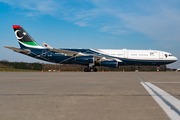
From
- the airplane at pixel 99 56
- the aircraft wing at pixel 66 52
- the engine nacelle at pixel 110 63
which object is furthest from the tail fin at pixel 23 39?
the engine nacelle at pixel 110 63

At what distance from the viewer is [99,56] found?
30.5 metres

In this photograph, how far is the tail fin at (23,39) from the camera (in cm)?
3362

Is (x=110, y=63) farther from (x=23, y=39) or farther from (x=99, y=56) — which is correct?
(x=23, y=39)

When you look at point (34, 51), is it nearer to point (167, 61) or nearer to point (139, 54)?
point (139, 54)

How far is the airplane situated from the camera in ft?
99.7

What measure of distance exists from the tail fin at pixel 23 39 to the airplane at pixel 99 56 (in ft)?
2.85

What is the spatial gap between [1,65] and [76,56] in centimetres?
3145

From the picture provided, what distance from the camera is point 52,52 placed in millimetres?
32188

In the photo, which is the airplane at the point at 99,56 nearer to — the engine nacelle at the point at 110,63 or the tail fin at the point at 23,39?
the engine nacelle at the point at 110,63

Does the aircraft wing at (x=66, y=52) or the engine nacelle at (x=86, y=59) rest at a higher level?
the aircraft wing at (x=66, y=52)

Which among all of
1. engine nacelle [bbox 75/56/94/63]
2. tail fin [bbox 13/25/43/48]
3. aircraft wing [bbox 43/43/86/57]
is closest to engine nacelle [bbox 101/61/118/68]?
engine nacelle [bbox 75/56/94/63]

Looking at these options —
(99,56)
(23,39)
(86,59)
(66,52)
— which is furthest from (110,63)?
(23,39)

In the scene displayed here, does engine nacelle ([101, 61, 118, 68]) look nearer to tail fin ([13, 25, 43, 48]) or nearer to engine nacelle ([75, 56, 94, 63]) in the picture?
engine nacelle ([75, 56, 94, 63])

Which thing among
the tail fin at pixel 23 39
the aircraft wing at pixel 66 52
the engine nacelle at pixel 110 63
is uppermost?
the tail fin at pixel 23 39
